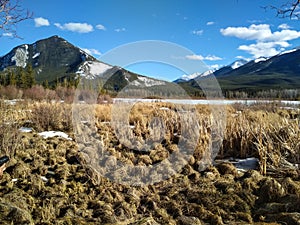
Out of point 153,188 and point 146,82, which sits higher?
point 146,82

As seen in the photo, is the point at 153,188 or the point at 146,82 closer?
the point at 153,188

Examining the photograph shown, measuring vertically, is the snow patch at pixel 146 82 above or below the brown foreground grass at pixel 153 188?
above

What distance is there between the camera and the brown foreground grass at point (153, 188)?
2953mm

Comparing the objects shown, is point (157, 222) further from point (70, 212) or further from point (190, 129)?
point (190, 129)

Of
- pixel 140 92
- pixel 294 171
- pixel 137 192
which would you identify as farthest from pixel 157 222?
pixel 140 92

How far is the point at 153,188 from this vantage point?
150 inches

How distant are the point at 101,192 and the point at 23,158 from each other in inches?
70.6

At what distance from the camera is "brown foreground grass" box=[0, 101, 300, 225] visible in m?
2.95

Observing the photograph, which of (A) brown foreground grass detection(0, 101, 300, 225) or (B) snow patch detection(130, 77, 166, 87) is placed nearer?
(A) brown foreground grass detection(0, 101, 300, 225)

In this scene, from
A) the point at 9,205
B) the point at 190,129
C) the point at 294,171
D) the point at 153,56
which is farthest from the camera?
the point at 153,56

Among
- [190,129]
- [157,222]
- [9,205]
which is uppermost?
[190,129]

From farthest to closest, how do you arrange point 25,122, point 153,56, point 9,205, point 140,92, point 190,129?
point 140,92
point 25,122
point 153,56
point 190,129
point 9,205

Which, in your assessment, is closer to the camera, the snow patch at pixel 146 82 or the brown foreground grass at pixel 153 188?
the brown foreground grass at pixel 153 188

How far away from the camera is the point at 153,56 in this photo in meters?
6.37
